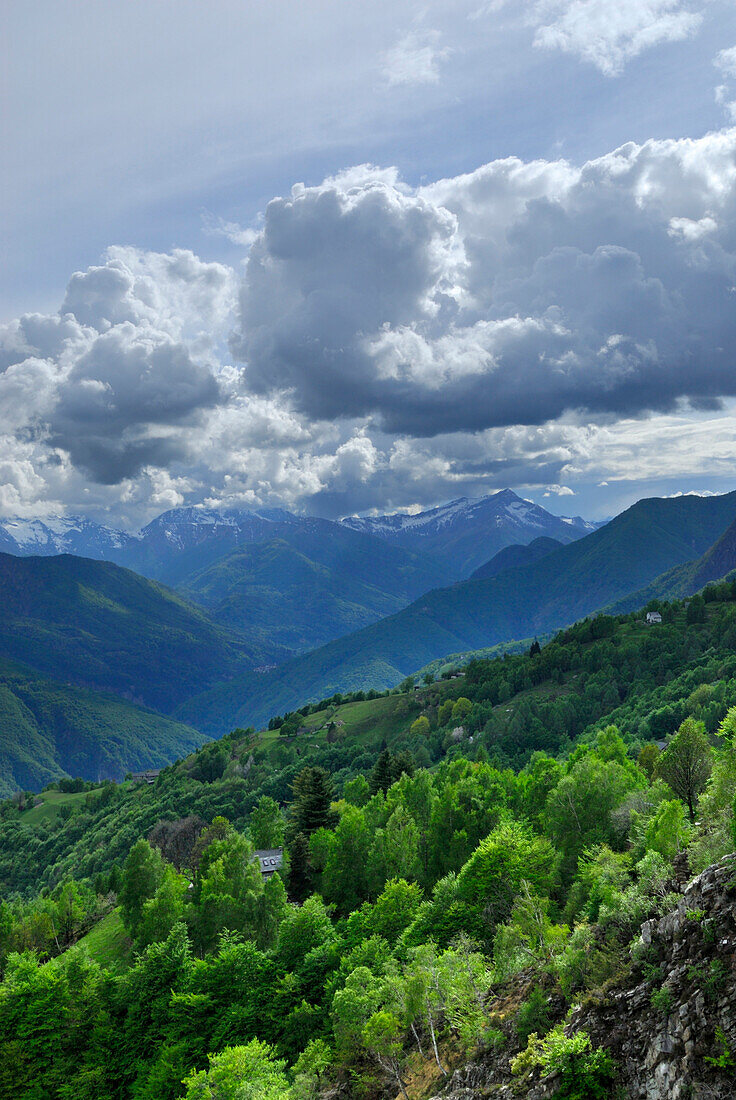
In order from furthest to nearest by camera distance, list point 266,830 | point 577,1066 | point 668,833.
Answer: point 266,830
point 668,833
point 577,1066

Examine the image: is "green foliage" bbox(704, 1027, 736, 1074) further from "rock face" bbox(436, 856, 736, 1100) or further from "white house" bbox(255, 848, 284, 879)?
"white house" bbox(255, 848, 284, 879)

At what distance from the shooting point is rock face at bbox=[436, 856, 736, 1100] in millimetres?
22609

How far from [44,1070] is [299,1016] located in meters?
29.4

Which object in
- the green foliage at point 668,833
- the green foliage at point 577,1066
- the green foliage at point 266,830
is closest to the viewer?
the green foliage at point 577,1066

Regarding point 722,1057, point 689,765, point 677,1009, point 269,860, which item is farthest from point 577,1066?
point 269,860

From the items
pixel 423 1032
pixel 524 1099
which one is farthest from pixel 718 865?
pixel 423 1032

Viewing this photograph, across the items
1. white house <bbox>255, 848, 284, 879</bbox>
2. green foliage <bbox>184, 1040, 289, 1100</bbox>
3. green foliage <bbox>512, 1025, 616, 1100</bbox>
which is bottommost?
white house <bbox>255, 848, 284, 879</bbox>

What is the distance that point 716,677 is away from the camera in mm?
175125

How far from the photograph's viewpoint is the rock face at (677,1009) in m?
22.6

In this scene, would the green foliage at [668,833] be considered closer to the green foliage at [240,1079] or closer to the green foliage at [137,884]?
the green foliage at [240,1079]

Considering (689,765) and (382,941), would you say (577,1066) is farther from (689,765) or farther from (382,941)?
(689,765)

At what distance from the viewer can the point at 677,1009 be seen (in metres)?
24.4

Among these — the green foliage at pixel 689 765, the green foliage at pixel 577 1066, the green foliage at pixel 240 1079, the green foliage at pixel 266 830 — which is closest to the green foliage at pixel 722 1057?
the green foliage at pixel 577 1066

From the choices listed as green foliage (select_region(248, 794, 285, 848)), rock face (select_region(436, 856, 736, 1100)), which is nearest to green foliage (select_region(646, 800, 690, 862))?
rock face (select_region(436, 856, 736, 1100))
